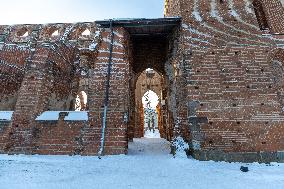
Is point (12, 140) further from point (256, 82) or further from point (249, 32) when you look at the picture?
point (249, 32)

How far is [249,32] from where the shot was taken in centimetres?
920

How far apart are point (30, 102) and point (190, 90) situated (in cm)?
557

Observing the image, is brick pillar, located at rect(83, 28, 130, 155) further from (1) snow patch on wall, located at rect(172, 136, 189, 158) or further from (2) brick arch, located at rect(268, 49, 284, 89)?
(2) brick arch, located at rect(268, 49, 284, 89)

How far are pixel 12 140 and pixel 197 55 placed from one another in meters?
6.96

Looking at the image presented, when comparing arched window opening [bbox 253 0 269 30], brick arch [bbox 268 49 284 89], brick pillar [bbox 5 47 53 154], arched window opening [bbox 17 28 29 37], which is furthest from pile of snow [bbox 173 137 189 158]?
arched window opening [bbox 17 28 29 37]

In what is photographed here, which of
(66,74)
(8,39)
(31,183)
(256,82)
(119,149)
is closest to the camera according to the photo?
(31,183)

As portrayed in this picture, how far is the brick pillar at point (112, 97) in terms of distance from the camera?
8.05 meters

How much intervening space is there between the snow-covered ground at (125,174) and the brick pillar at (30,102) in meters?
0.84

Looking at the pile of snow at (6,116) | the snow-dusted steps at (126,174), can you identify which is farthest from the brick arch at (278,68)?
the pile of snow at (6,116)

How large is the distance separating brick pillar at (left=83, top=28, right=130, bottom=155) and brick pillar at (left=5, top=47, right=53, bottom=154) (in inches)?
66.4

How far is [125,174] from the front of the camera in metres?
5.38

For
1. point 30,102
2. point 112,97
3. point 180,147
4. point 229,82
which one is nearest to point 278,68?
point 229,82

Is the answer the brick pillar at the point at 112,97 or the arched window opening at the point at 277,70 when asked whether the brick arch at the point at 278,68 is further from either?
the brick pillar at the point at 112,97

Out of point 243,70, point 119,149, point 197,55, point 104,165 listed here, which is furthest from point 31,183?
point 243,70
